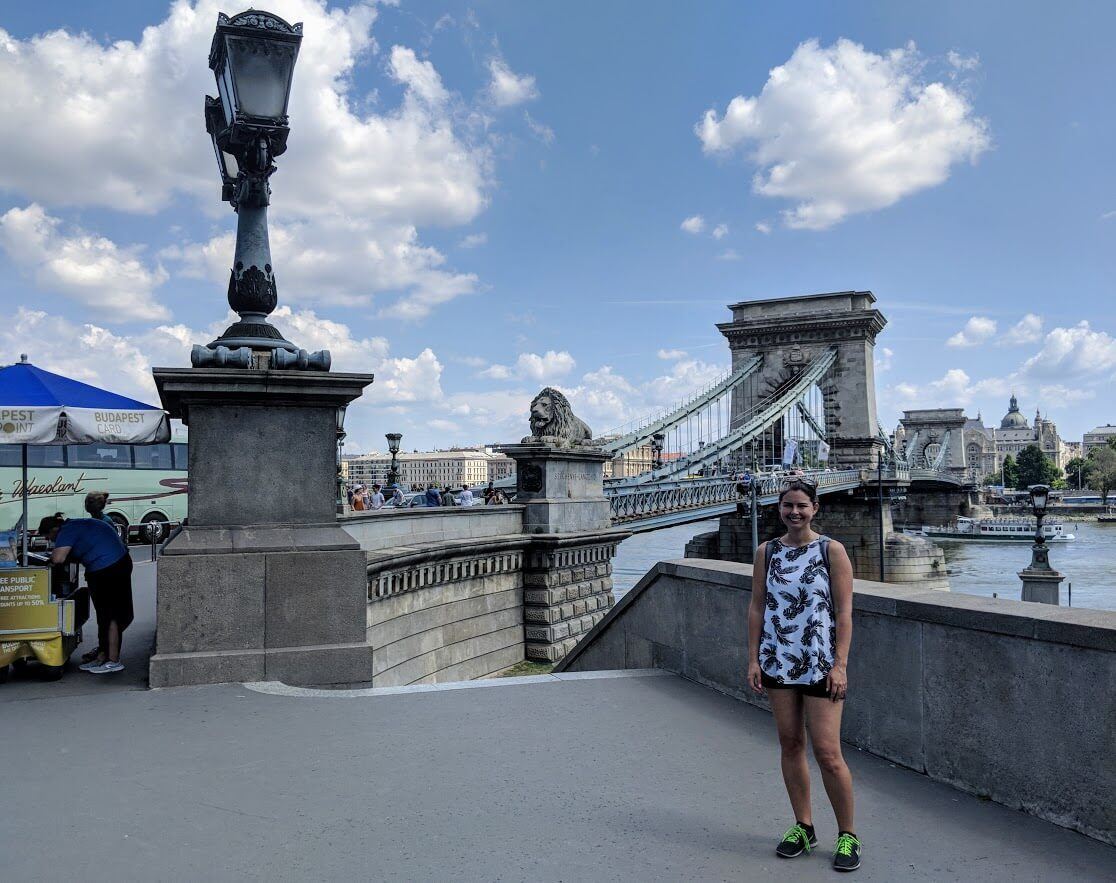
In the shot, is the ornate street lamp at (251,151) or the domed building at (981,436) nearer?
the ornate street lamp at (251,151)

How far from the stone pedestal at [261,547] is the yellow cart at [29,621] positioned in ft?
2.27

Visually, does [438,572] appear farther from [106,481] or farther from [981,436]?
[981,436]

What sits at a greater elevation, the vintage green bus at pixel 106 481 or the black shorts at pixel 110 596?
the vintage green bus at pixel 106 481

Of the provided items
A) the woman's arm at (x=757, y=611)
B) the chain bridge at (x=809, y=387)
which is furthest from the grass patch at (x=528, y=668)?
the chain bridge at (x=809, y=387)

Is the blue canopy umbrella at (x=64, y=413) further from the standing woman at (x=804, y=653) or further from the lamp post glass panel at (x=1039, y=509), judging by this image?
the lamp post glass panel at (x=1039, y=509)

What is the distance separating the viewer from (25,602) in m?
4.95

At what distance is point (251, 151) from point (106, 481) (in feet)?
64.4

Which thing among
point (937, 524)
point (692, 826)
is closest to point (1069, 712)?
point (692, 826)

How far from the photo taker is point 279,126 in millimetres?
4934

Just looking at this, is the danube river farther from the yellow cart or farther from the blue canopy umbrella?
the yellow cart

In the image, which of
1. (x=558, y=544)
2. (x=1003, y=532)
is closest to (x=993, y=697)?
(x=558, y=544)

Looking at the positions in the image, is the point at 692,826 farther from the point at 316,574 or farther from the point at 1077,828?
the point at 316,574

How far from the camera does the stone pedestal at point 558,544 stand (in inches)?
504

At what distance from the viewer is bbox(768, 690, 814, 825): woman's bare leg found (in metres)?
2.89
